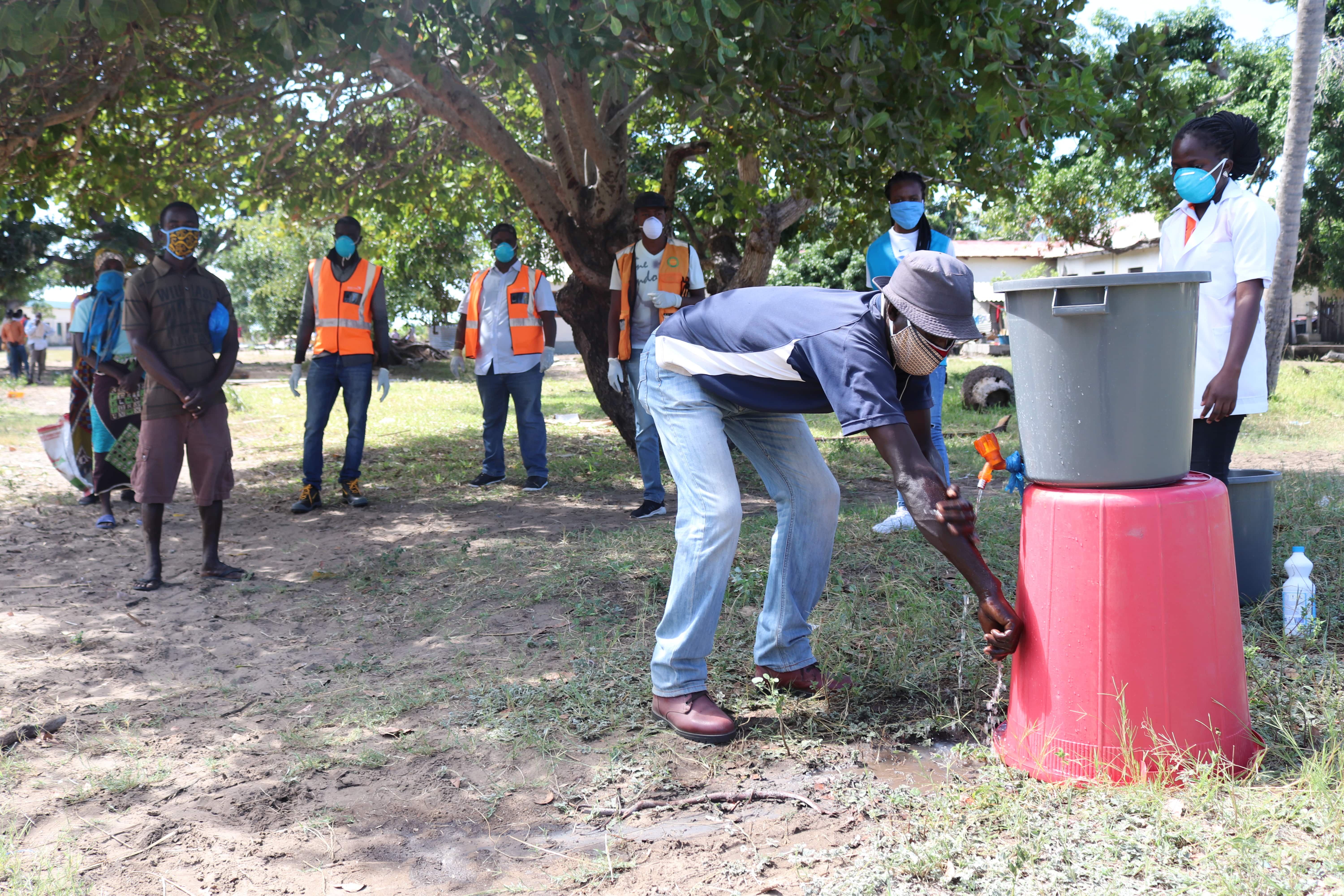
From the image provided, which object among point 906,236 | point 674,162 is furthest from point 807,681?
point 674,162

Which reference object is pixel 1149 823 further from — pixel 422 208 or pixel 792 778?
pixel 422 208

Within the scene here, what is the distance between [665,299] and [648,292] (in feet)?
0.45

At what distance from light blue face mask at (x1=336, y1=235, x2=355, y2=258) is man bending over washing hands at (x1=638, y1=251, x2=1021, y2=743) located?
14.1 feet

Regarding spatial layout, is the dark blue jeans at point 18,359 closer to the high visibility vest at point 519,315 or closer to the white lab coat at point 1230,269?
the high visibility vest at point 519,315

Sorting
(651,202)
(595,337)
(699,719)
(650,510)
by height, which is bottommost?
(699,719)

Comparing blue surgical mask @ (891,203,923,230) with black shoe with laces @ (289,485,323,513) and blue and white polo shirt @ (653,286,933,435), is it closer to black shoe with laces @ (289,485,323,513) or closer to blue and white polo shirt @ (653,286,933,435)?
blue and white polo shirt @ (653,286,933,435)

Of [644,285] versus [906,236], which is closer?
[906,236]

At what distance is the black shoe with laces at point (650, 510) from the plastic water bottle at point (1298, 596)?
3.63 m

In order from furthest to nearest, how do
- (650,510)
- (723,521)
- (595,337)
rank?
(595,337) < (650,510) < (723,521)

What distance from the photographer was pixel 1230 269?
3.64m

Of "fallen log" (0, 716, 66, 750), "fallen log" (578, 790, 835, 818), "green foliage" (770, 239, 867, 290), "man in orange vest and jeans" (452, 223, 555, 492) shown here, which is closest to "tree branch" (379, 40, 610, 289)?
"man in orange vest and jeans" (452, 223, 555, 492)

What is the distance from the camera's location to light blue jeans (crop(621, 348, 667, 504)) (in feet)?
20.4

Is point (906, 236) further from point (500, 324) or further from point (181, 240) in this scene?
point (181, 240)

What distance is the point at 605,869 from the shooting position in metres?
2.56
